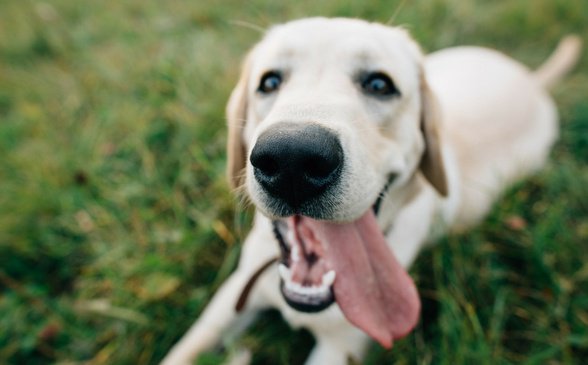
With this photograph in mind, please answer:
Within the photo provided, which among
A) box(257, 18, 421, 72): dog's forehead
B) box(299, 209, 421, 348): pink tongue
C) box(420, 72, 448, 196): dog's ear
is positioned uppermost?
box(257, 18, 421, 72): dog's forehead

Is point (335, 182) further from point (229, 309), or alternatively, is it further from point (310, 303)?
point (229, 309)

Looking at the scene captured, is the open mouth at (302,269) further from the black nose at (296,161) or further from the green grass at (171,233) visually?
the green grass at (171,233)

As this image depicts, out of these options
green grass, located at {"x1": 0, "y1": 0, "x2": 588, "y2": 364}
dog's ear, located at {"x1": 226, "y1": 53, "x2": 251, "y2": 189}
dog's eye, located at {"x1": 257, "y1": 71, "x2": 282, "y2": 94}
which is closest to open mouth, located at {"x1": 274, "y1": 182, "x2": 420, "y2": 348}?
green grass, located at {"x1": 0, "y1": 0, "x2": 588, "y2": 364}

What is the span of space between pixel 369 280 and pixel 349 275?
113 millimetres

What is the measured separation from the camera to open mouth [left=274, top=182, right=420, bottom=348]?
1.79 metres

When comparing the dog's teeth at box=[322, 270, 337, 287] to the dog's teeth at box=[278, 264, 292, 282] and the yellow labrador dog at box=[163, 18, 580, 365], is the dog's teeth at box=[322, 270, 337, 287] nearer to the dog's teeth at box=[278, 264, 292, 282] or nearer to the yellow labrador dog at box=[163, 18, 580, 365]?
the yellow labrador dog at box=[163, 18, 580, 365]

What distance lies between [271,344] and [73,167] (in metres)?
1.88

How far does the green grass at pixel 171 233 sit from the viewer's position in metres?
2.25

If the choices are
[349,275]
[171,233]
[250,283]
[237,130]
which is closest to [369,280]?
[349,275]

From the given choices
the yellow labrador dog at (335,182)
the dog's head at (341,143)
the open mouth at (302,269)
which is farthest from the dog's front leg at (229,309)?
the dog's head at (341,143)

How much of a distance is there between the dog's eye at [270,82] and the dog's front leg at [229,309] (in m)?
0.63

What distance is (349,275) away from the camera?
1.83 metres

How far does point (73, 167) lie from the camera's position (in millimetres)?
3137

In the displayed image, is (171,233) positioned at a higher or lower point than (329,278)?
lower
